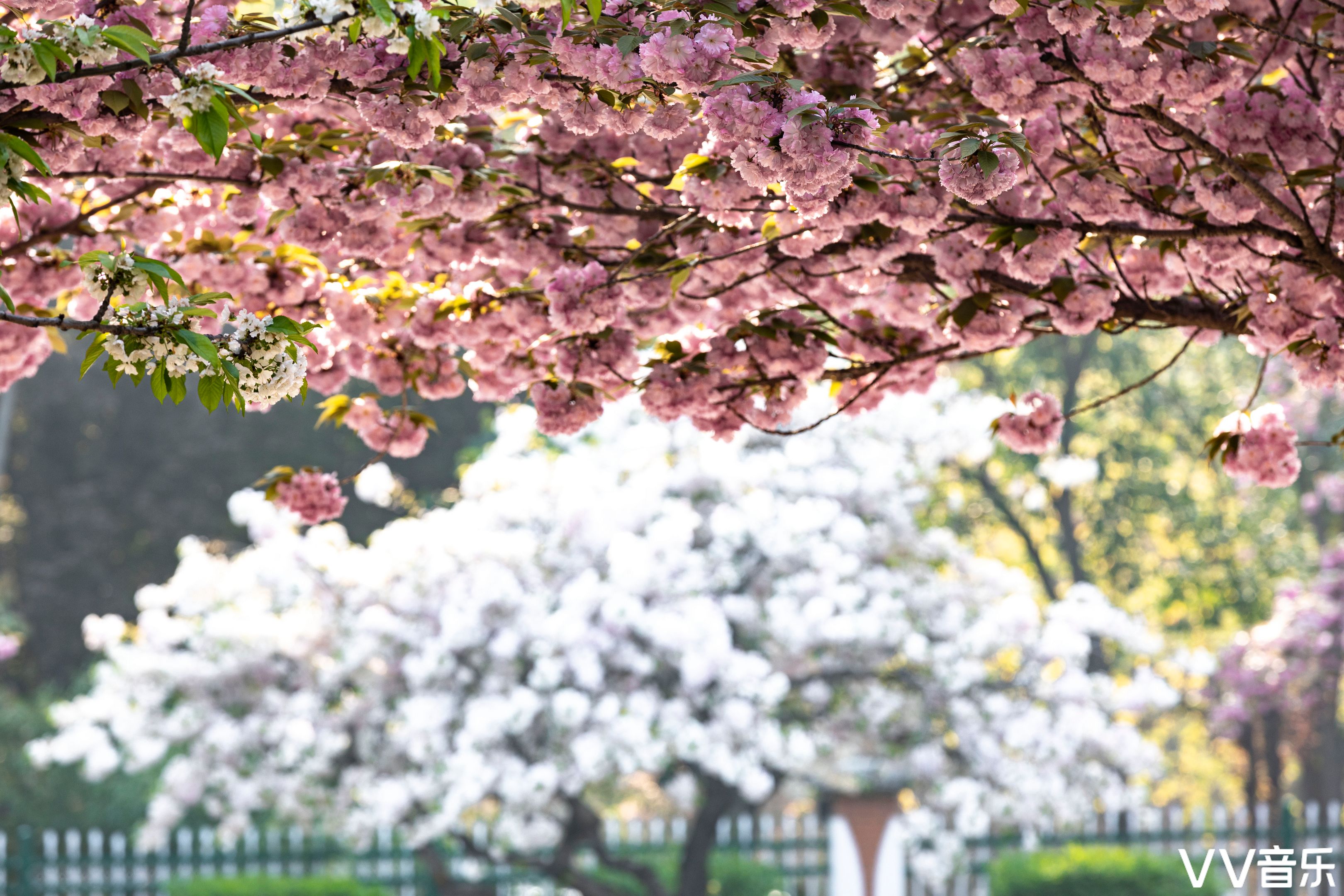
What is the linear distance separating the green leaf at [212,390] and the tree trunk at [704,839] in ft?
27.8

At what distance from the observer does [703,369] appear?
4.00 metres

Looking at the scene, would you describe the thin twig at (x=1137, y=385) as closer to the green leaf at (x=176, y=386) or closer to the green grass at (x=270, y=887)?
the green leaf at (x=176, y=386)

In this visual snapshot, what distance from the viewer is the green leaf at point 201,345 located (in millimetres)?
2520

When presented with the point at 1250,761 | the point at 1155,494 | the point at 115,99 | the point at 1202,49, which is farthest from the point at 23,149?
the point at 1155,494

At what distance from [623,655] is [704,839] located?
2320 millimetres

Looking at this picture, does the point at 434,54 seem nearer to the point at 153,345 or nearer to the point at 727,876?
the point at 153,345

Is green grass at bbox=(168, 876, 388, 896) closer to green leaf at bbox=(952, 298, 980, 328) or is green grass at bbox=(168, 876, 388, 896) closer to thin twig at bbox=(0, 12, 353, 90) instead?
green leaf at bbox=(952, 298, 980, 328)

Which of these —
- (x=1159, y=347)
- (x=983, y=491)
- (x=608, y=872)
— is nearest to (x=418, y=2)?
(x=608, y=872)

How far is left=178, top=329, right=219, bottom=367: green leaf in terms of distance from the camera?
2520 mm

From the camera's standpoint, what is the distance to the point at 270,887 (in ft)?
33.6

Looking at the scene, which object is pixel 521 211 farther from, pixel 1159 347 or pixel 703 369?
pixel 1159 347

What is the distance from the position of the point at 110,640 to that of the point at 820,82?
778 centimetres

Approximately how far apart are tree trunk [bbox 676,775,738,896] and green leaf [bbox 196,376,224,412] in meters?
8.49

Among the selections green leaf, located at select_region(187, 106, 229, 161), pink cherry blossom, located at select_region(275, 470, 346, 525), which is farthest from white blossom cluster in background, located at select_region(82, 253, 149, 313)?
pink cherry blossom, located at select_region(275, 470, 346, 525)
